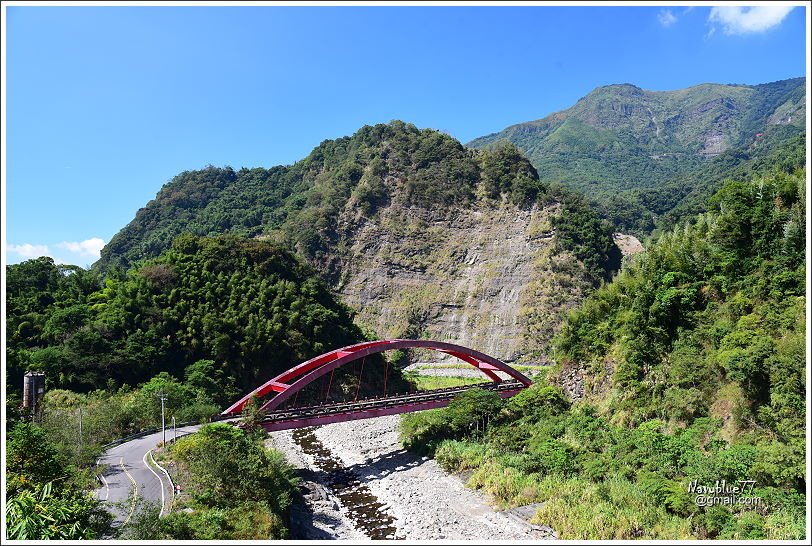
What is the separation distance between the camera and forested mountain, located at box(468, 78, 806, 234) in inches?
4154

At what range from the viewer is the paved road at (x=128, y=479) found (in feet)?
42.5

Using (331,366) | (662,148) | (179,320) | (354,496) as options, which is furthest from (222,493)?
(662,148)

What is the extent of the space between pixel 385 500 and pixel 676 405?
11.6m

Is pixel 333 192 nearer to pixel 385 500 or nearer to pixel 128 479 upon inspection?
pixel 385 500

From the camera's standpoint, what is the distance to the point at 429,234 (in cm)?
7006

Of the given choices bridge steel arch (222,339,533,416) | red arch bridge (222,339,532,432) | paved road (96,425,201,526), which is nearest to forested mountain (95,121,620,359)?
bridge steel arch (222,339,533,416)

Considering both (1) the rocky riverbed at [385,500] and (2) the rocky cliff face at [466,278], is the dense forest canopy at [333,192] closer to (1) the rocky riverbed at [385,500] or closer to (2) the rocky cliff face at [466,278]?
(2) the rocky cliff face at [466,278]

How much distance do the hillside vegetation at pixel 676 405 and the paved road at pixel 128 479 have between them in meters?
11.4

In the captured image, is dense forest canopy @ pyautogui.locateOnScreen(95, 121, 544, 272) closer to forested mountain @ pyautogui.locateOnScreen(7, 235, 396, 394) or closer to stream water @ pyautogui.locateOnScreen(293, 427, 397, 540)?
forested mountain @ pyautogui.locateOnScreen(7, 235, 396, 394)

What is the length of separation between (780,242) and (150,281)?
123ft

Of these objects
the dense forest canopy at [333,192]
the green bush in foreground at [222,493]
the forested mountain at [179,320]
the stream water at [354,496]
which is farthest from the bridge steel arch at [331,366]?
the dense forest canopy at [333,192]

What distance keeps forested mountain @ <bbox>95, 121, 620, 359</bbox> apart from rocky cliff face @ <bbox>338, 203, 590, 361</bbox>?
15cm

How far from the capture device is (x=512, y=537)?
14.9 meters

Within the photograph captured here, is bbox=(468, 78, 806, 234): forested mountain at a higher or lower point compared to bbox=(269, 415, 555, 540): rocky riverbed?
higher
